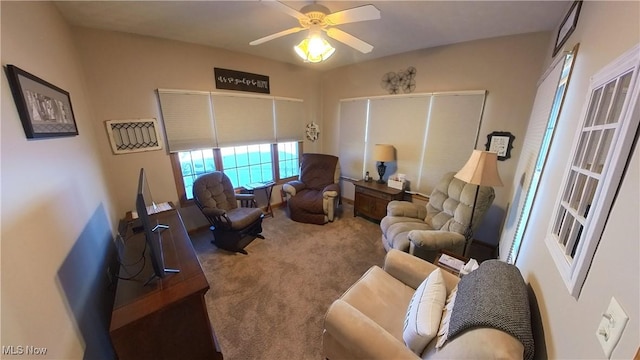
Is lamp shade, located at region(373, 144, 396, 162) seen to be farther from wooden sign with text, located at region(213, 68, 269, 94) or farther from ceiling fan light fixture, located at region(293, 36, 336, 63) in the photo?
wooden sign with text, located at region(213, 68, 269, 94)

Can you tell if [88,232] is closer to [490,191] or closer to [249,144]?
[249,144]

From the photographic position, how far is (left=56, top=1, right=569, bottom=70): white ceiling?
1671mm

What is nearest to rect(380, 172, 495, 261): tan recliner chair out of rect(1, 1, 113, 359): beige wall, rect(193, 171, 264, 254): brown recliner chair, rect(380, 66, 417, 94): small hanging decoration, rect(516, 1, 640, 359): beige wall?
rect(516, 1, 640, 359): beige wall

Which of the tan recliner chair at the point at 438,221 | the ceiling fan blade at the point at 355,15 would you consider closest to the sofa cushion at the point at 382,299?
the tan recliner chair at the point at 438,221

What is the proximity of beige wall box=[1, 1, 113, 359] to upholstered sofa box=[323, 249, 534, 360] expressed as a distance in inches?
50.7

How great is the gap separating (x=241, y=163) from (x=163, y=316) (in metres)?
2.53

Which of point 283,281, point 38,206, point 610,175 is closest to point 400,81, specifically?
point 610,175

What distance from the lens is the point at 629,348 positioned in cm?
46

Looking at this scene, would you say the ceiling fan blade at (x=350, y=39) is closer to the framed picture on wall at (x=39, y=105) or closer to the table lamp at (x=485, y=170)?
the table lamp at (x=485, y=170)

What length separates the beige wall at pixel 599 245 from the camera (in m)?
0.51

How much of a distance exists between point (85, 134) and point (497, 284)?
315cm

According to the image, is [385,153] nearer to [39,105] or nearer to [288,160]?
[288,160]

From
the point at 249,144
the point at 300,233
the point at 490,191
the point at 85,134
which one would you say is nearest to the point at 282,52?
the point at 249,144

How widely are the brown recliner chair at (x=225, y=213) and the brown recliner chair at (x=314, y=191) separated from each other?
0.68 metres
